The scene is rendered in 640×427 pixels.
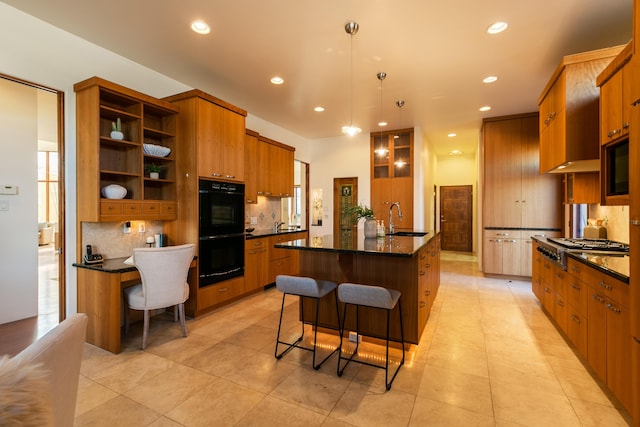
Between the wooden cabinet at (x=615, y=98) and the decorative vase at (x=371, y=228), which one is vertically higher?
the wooden cabinet at (x=615, y=98)

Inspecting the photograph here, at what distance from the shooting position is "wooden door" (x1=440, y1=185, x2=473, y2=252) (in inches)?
348

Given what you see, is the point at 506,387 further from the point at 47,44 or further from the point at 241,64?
the point at 47,44

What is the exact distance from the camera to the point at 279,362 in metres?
2.46

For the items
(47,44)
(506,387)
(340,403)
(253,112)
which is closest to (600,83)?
(506,387)

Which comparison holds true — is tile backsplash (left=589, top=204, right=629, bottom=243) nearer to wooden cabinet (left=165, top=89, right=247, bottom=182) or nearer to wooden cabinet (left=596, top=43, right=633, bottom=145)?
wooden cabinet (left=596, top=43, right=633, bottom=145)

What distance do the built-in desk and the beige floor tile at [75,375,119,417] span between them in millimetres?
483

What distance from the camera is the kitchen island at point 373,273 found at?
249 centimetres

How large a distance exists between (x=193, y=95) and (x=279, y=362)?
3011 mm

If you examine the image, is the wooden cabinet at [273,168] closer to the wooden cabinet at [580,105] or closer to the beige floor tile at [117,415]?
the beige floor tile at [117,415]

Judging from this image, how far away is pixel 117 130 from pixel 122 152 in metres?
0.31

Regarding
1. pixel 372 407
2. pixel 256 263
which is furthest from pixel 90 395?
pixel 256 263

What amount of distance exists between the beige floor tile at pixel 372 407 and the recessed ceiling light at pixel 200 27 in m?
3.28

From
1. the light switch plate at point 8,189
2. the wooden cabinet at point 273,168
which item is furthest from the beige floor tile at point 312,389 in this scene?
the light switch plate at point 8,189

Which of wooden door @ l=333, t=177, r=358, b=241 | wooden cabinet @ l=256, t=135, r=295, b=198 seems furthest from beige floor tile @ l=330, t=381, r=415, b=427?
wooden door @ l=333, t=177, r=358, b=241
